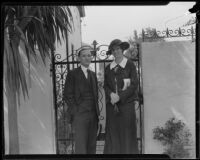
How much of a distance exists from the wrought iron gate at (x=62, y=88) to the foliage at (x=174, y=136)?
0.84 feet

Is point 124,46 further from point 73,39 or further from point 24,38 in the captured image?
point 24,38

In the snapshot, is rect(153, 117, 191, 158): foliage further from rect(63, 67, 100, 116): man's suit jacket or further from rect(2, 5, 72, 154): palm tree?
rect(2, 5, 72, 154): palm tree

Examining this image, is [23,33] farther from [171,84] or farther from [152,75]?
[171,84]

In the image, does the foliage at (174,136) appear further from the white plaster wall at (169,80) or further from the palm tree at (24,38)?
the palm tree at (24,38)

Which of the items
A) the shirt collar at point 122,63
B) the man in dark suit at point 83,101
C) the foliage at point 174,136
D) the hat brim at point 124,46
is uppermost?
the hat brim at point 124,46

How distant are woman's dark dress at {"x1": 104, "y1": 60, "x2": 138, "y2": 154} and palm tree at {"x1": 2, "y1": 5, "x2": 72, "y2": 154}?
778mm

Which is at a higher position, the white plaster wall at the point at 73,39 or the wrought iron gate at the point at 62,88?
the white plaster wall at the point at 73,39

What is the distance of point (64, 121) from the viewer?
4.26m

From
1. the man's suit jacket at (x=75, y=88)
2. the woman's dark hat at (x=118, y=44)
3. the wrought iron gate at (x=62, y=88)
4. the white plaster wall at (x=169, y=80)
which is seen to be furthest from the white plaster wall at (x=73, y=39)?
the white plaster wall at (x=169, y=80)

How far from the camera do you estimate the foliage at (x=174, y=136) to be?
4.06m

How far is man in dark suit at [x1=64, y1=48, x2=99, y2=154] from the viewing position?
13.2 ft

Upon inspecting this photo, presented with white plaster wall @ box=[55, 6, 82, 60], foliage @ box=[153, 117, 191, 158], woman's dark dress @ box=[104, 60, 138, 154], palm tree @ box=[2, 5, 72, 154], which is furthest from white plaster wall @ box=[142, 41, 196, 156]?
palm tree @ box=[2, 5, 72, 154]

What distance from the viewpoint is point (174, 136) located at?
409 cm

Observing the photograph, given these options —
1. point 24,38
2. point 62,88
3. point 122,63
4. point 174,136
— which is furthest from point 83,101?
point 174,136
